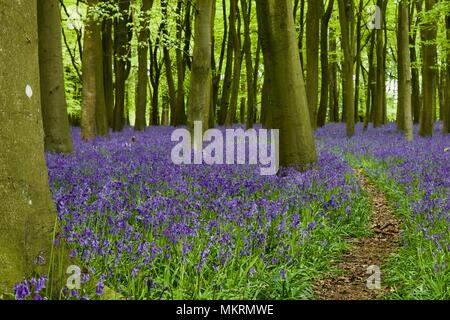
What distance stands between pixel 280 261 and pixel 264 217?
3.40 ft

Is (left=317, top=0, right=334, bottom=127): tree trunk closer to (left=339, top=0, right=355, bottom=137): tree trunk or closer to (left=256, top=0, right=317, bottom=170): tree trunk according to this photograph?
(left=339, top=0, right=355, bottom=137): tree trunk

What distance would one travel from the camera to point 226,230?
526 centimetres

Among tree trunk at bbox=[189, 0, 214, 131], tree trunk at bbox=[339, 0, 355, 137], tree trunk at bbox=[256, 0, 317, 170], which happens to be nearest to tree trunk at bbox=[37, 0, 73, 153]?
tree trunk at bbox=[189, 0, 214, 131]

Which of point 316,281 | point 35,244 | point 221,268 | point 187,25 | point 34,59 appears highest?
point 187,25

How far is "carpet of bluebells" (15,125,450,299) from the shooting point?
4152 millimetres

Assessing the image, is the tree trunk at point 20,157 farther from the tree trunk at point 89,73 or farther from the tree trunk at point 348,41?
the tree trunk at point 348,41

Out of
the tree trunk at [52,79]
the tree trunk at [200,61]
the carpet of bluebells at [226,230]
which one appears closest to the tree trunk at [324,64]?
the tree trunk at [200,61]

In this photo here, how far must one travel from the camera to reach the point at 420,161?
38.3 ft

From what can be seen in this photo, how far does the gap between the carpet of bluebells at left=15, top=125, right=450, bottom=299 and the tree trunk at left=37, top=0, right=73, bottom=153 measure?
222cm

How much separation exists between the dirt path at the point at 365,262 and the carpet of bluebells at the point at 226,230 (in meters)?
0.15

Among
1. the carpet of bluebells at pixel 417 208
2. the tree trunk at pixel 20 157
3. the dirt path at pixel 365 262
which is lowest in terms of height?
the dirt path at pixel 365 262

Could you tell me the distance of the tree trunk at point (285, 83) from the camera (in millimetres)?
Answer: 9914

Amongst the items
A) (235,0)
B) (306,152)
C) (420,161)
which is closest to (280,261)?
(306,152)

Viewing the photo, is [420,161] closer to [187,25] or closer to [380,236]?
[380,236]
